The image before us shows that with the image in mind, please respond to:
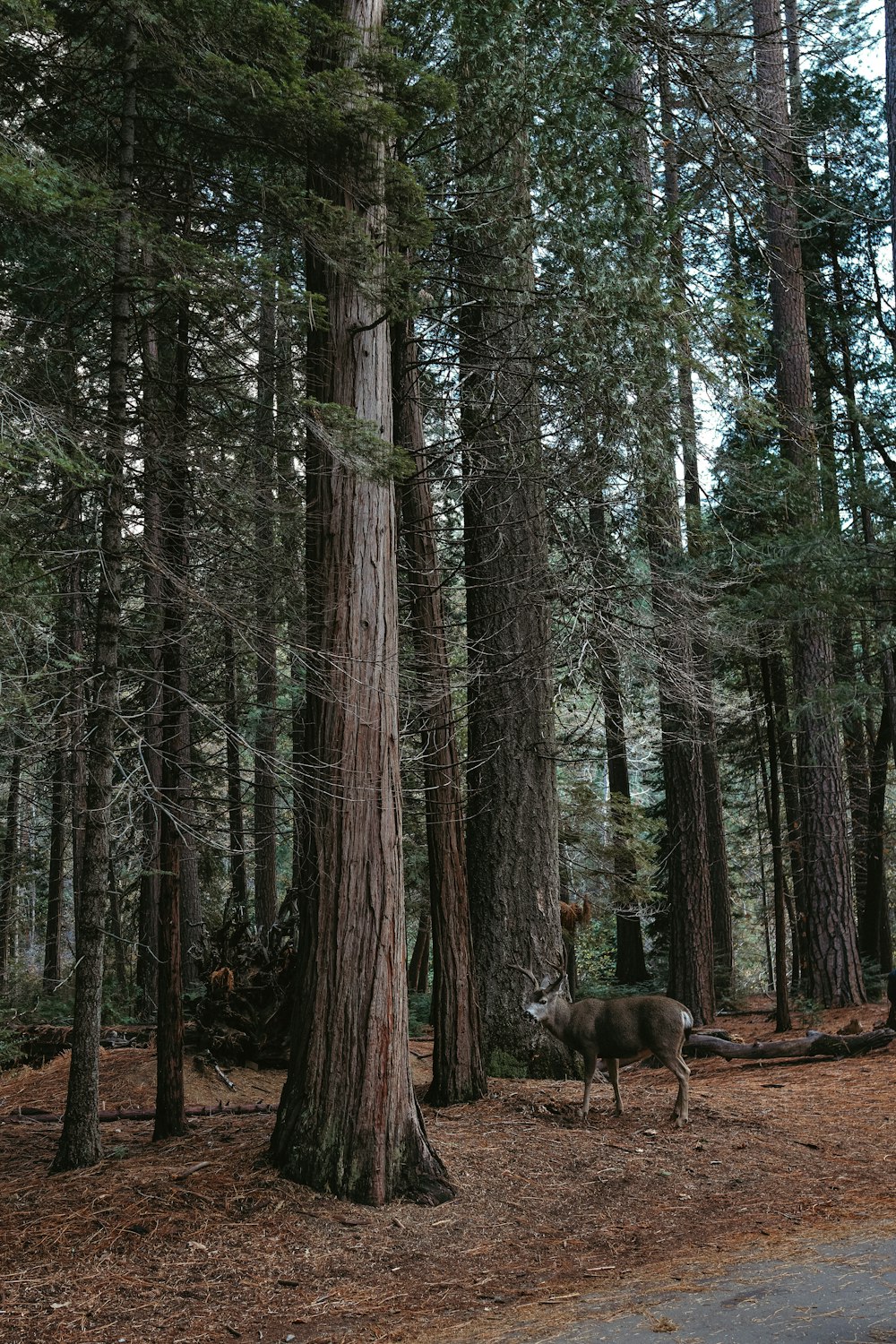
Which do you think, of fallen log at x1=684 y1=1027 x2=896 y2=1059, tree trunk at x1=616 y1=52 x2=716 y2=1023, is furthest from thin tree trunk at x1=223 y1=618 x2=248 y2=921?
fallen log at x1=684 y1=1027 x2=896 y2=1059

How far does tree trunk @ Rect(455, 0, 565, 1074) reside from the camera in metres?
8.93

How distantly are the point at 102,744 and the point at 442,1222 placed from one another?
3.60m

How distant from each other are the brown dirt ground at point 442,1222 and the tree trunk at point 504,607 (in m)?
1.44

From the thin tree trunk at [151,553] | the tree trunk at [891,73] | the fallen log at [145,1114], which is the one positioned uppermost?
the tree trunk at [891,73]

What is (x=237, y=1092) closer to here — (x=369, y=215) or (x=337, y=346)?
(x=337, y=346)

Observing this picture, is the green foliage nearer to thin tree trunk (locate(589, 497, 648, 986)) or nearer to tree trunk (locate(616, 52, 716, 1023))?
thin tree trunk (locate(589, 497, 648, 986))

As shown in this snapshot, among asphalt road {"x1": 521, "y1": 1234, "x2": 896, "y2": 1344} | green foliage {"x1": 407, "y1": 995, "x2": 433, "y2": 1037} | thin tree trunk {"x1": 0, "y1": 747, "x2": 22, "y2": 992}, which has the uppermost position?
thin tree trunk {"x1": 0, "y1": 747, "x2": 22, "y2": 992}

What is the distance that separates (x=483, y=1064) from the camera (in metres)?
8.82

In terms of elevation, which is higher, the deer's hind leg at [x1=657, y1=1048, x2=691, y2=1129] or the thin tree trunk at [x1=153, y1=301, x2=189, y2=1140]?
the thin tree trunk at [x1=153, y1=301, x2=189, y2=1140]

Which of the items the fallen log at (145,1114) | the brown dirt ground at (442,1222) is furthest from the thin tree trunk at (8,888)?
the brown dirt ground at (442,1222)

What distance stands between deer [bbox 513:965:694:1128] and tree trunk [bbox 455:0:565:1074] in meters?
0.76

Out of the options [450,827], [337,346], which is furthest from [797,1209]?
[337,346]

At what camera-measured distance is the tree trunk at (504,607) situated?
8.93 meters

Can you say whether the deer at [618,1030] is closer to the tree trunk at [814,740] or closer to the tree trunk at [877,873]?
the tree trunk at [814,740]
